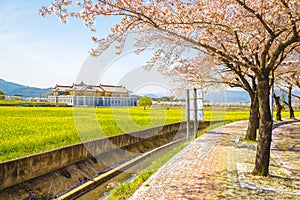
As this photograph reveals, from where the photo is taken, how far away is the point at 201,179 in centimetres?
562

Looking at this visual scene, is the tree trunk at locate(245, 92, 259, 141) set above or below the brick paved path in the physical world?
above

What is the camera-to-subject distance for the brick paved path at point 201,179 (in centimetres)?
464

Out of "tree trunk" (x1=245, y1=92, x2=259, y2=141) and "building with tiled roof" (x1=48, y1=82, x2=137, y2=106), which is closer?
"tree trunk" (x1=245, y1=92, x2=259, y2=141)

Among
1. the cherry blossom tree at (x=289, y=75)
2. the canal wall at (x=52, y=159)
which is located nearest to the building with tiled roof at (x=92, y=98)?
the cherry blossom tree at (x=289, y=75)

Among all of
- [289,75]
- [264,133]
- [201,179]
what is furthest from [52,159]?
[289,75]

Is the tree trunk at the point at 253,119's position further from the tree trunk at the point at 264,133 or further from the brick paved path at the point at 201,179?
the tree trunk at the point at 264,133

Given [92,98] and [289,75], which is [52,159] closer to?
[289,75]

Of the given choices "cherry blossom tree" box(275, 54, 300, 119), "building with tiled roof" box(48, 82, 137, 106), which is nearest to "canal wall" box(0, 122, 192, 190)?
Result: "cherry blossom tree" box(275, 54, 300, 119)

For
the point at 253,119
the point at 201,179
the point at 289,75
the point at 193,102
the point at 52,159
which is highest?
the point at 289,75

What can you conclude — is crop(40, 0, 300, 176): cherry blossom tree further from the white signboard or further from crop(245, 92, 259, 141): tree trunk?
the white signboard

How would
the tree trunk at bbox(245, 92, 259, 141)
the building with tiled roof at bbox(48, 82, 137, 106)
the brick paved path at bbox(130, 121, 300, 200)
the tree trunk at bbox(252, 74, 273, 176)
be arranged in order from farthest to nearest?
the building with tiled roof at bbox(48, 82, 137, 106)
the tree trunk at bbox(245, 92, 259, 141)
the tree trunk at bbox(252, 74, 273, 176)
the brick paved path at bbox(130, 121, 300, 200)

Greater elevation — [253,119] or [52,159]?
[253,119]

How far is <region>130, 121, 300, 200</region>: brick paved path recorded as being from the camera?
15.2 ft

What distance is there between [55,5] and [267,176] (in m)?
5.25
